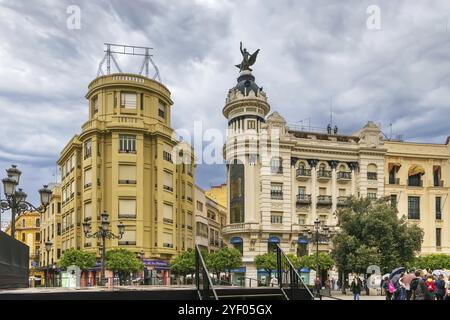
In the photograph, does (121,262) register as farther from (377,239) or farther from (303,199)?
(303,199)

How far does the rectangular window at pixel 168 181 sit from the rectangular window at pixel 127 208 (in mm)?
3838

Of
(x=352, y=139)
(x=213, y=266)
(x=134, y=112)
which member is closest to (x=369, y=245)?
(x=213, y=266)

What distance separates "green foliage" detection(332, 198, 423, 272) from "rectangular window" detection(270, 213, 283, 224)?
13460 millimetres

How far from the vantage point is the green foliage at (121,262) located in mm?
41250

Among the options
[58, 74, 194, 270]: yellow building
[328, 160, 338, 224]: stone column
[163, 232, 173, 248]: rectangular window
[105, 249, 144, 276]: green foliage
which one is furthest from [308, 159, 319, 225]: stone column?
[105, 249, 144, 276]: green foliage

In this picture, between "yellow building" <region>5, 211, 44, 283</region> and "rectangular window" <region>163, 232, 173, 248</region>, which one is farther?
"yellow building" <region>5, 211, 44, 283</region>

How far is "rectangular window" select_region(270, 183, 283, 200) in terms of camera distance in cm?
5109

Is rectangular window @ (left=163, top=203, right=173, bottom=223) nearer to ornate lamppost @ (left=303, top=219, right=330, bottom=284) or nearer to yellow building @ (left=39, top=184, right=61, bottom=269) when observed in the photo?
ornate lamppost @ (left=303, top=219, right=330, bottom=284)

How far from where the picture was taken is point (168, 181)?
51.8m

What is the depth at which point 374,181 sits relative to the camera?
53.8 meters

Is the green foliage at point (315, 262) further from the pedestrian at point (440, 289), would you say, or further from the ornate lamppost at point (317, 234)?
the pedestrian at point (440, 289)

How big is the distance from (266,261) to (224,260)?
4007 millimetres

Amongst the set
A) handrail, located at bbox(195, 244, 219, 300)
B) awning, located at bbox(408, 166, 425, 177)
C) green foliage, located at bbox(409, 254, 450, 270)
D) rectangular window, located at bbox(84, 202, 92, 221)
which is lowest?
green foliage, located at bbox(409, 254, 450, 270)
